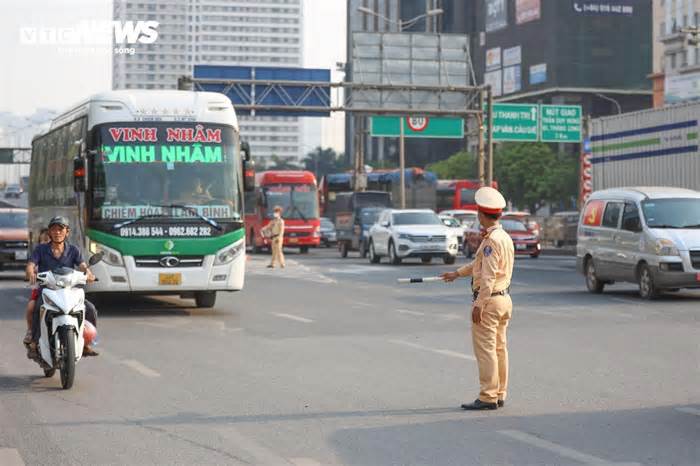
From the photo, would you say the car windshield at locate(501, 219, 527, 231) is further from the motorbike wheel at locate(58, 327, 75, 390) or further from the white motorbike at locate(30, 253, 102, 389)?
the motorbike wheel at locate(58, 327, 75, 390)

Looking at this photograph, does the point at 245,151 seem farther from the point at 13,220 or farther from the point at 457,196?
the point at 457,196

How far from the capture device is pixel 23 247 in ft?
106

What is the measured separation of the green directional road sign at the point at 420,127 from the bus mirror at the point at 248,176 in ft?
112

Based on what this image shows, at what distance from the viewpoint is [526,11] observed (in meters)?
126

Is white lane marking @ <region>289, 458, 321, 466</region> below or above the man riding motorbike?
below

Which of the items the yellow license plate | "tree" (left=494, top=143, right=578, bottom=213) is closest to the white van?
the yellow license plate

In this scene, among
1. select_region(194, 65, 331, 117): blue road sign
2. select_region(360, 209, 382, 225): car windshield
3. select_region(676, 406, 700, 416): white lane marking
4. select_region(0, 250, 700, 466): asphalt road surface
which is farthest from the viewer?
select_region(360, 209, 382, 225): car windshield

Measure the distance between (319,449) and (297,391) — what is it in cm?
292

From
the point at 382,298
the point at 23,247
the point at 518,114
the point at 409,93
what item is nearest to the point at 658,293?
the point at 382,298

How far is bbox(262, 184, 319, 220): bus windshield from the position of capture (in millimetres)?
56906

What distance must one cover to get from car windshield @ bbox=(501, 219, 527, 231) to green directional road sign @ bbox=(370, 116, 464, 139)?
23.9 ft

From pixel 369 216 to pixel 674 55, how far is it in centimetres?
6272

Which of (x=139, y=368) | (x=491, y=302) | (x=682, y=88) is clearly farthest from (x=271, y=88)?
(x=682, y=88)

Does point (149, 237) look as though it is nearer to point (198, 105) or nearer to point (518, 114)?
point (198, 105)
